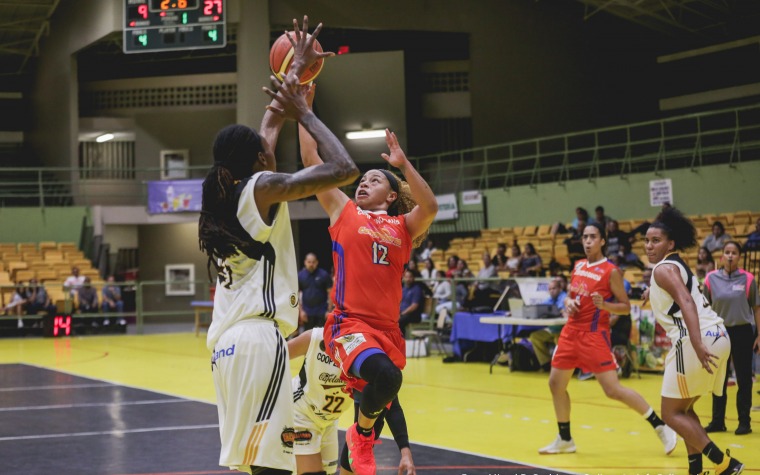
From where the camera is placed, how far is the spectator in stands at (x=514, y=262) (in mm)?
18405

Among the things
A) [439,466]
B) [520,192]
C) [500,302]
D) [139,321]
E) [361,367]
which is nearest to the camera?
[361,367]

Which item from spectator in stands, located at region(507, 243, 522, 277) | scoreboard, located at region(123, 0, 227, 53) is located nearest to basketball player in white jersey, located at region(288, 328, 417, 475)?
spectator in stands, located at region(507, 243, 522, 277)

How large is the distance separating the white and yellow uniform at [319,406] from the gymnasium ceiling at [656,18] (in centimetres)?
2163

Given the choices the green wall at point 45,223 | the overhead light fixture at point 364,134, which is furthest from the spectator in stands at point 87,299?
the overhead light fixture at point 364,134

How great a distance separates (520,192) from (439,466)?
18522 mm

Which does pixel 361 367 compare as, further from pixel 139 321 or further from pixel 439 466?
pixel 139 321

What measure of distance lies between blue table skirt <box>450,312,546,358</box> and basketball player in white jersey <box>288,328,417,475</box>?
9.10 metres

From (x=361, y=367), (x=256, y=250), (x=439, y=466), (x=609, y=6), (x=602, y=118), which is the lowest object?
(x=439, y=466)

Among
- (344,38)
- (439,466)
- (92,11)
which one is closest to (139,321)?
(92,11)

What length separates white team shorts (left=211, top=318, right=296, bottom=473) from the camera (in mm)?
4008

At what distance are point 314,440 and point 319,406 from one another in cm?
21

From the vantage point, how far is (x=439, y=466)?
23.2ft

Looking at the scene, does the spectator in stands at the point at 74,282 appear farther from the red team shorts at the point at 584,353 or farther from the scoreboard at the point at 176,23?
the red team shorts at the point at 584,353

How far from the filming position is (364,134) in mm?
30062
